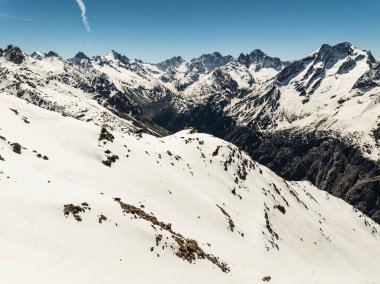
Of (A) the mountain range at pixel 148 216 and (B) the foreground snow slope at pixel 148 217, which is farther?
(A) the mountain range at pixel 148 216

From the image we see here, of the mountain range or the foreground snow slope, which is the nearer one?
the foreground snow slope

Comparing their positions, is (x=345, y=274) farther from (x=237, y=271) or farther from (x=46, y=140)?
(x=46, y=140)

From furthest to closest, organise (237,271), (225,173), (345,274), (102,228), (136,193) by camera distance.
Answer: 1. (225,173)
2. (345,274)
3. (136,193)
4. (237,271)
5. (102,228)

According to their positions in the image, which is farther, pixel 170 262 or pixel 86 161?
pixel 86 161

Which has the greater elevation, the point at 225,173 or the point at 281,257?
the point at 225,173

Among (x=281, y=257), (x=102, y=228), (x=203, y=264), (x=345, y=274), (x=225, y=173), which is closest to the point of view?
(x=102, y=228)

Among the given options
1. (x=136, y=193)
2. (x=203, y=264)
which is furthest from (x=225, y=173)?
(x=203, y=264)

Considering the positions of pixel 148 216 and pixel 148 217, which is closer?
pixel 148 217

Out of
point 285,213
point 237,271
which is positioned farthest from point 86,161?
point 285,213
